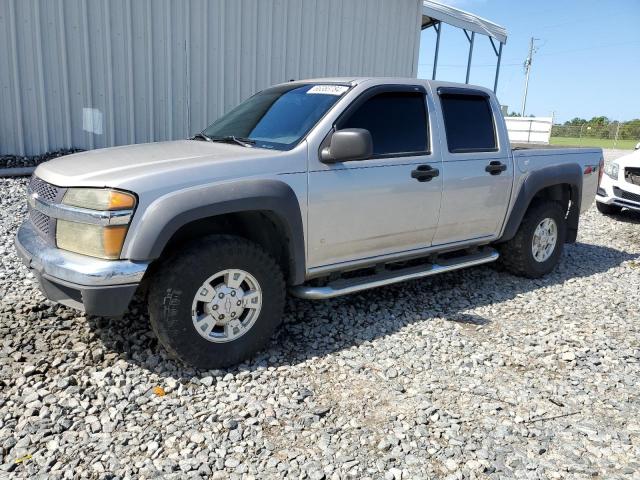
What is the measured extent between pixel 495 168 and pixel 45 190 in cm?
364

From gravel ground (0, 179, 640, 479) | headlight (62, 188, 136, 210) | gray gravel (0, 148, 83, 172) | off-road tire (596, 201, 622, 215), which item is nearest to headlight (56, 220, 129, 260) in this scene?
headlight (62, 188, 136, 210)

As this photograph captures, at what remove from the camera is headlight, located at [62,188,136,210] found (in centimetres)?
284

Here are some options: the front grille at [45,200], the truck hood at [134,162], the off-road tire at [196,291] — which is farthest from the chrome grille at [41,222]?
the off-road tire at [196,291]

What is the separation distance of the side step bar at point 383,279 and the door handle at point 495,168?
0.81 metres

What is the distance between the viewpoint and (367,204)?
3768 mm

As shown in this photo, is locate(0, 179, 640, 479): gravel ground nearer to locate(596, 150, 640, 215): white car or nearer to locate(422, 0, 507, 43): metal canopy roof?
locate(596, 150, 640, 215): white car

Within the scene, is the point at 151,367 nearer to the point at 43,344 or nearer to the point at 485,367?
the point at 43,344

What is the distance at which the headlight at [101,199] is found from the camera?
2.84 meters

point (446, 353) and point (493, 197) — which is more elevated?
point (493, 197)

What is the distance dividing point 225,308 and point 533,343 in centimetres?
239

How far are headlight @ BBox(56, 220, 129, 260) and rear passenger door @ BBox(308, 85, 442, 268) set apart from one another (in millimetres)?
1240

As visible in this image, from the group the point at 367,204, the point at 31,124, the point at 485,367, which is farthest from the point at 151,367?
the point at 31,124

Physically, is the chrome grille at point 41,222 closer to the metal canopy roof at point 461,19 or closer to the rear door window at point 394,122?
the rear door window at point 394,122

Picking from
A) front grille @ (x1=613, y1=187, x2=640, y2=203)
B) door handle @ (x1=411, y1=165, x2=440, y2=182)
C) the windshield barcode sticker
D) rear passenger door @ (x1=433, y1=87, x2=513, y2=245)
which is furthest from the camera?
front grille @ (x1=613, y1=187, x2=640, y2=203)
